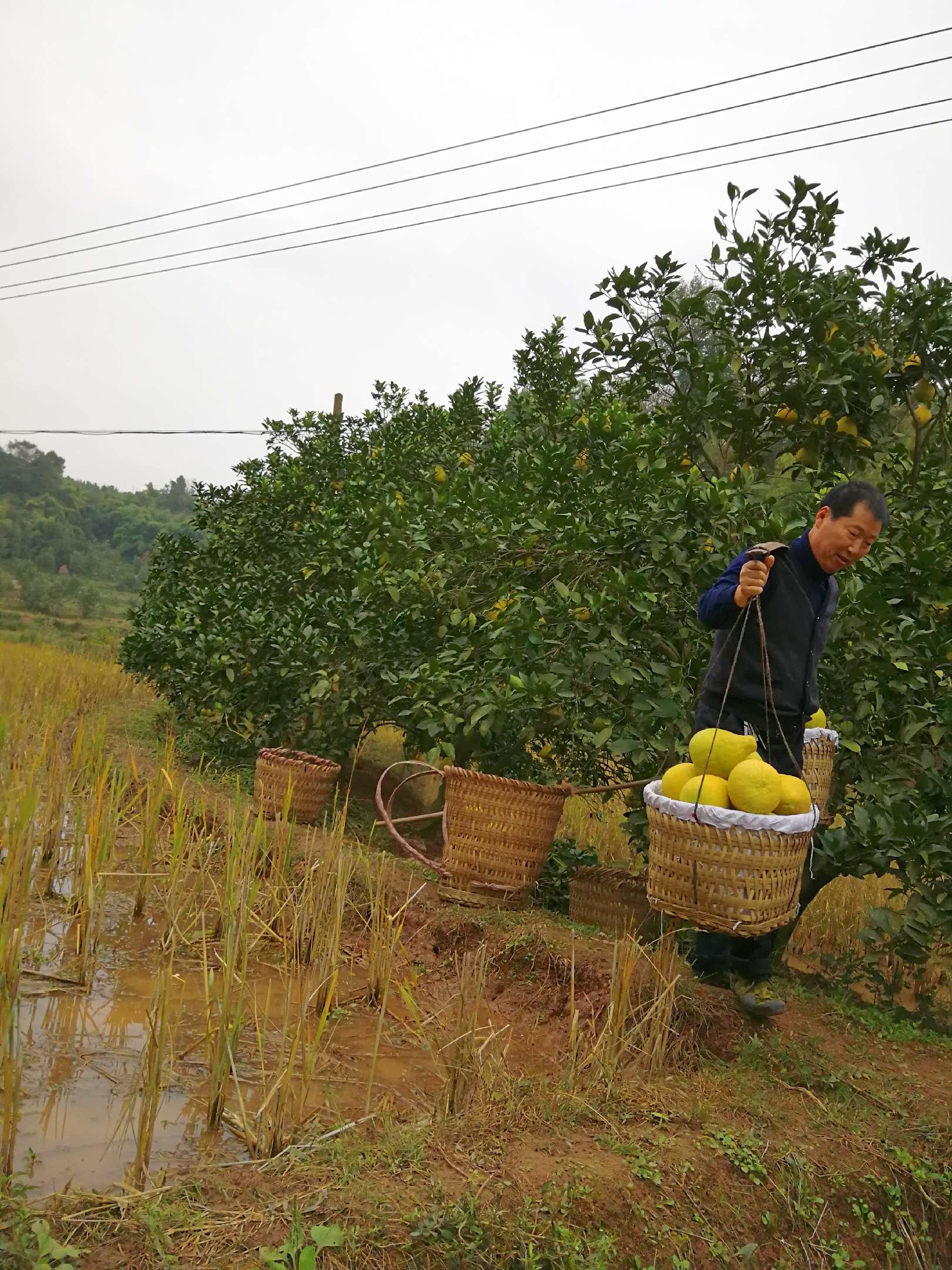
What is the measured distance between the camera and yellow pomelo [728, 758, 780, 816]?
8.87ft

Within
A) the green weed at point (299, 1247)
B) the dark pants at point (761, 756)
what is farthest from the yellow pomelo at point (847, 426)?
the green weed at point (299, 1247)

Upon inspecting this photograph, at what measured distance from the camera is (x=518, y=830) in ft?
14.7

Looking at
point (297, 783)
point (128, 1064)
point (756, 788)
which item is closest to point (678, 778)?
point (756, 788)

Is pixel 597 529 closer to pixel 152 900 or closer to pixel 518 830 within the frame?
pixel 518 830

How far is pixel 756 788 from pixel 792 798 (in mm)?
131

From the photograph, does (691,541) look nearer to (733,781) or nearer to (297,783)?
(733,781)

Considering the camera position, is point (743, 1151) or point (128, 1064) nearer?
point (743, 1151)

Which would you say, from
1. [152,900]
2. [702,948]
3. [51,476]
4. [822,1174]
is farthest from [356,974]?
[51,476]

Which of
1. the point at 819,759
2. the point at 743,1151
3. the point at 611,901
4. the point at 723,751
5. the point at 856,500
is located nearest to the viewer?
the point at 743,1151

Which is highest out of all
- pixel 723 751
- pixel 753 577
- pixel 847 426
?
pixel 847 426

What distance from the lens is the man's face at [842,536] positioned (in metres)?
3.06

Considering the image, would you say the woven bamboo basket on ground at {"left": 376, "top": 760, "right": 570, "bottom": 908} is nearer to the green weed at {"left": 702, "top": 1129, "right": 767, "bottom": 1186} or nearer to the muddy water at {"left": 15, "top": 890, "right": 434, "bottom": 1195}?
the muddy water at {"left": 15, "top": 890, "right": 434, "bottom": 1195}

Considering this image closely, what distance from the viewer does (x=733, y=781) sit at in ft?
9.03

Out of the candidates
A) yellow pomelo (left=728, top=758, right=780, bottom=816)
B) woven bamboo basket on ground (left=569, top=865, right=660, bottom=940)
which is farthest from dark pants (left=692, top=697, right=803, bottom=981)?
woven bamboo basket on ground (left=569, top=865, right=660, bottom=940)
